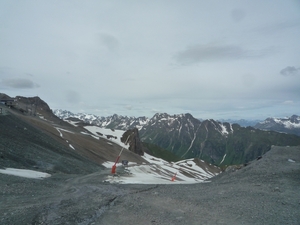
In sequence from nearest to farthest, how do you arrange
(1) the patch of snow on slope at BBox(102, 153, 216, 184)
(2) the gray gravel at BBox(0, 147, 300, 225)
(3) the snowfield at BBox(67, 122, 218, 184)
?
1. (2) the gray gravel at BBox(0, 147, 300, 225)
2. (1) the patch of snow on slope at BBox(102, 153, 216, 184)
3. (3) the snowfield at BBox(67, 122, 218, 184)

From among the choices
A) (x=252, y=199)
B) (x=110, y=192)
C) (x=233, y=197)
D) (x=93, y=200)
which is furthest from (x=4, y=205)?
(x=252, y=199)

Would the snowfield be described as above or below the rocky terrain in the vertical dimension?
below

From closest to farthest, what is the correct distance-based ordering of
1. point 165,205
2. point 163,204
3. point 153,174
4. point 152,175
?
point 165,205 < point 163,204 < point 152,175 < point 153,174

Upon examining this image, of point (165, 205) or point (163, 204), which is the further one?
point (163, 204)

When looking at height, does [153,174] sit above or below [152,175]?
below

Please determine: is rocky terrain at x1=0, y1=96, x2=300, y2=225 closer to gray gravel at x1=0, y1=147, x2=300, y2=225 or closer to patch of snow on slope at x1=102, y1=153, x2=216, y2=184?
gray gravel at x1=0, y1=147, x2=300, y2=225

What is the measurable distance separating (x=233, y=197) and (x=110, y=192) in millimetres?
8356

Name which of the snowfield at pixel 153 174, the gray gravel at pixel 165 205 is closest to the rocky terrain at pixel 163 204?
the gray gravel at pixel 165 205

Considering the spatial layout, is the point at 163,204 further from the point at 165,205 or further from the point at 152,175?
the point at 152,175

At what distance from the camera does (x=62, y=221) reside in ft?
34.5

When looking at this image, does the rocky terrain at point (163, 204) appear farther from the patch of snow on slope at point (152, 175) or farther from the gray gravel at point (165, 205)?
the patch of snow on slope at point (152, 175)

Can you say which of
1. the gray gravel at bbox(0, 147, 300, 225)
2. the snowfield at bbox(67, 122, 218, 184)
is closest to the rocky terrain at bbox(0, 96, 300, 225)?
the gray gravel at bbox(0, 147, 300, 225)

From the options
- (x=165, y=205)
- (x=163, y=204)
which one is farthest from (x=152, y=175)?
(x=165, y=205)

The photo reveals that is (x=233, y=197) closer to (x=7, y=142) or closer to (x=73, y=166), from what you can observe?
(x=73, y=166)
